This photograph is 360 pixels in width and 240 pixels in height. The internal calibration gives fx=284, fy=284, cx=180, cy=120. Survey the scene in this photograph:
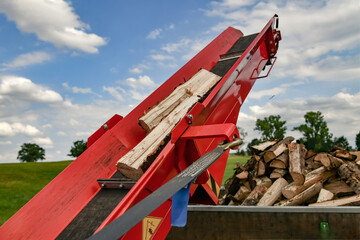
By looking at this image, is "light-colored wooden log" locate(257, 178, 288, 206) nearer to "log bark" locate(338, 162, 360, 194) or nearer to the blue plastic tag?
"log bark" locate(338, 162, 360, 194)

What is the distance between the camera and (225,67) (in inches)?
151

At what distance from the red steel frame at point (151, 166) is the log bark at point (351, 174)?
180 centimetres

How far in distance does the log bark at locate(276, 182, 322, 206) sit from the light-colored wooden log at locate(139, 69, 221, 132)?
71.3 inches

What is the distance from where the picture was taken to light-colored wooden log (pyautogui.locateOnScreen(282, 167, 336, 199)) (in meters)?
3.78

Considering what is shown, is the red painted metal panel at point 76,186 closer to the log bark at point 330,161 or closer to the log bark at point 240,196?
the log bark at point 240,196

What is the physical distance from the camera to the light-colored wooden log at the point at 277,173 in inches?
166

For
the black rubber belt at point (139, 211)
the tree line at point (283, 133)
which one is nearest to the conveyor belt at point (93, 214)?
the black rubber belt at point (139, 211)

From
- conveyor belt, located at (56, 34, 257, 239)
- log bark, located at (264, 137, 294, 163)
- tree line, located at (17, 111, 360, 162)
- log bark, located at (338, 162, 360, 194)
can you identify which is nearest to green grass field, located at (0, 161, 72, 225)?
conveyor belt, located at (56, 34, 257, 239)

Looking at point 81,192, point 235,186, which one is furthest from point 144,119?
point 235,186

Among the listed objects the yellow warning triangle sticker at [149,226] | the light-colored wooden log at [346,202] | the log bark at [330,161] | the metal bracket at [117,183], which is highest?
the log bark at [330,161]

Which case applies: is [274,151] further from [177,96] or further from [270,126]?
[270,126]

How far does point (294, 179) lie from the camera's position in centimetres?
397

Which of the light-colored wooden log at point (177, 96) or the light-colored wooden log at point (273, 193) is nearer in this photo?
the light-colored wooden log at point (177, 96)

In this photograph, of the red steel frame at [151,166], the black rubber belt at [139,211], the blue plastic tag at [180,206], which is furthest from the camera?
the red steel frame at [151,166]
